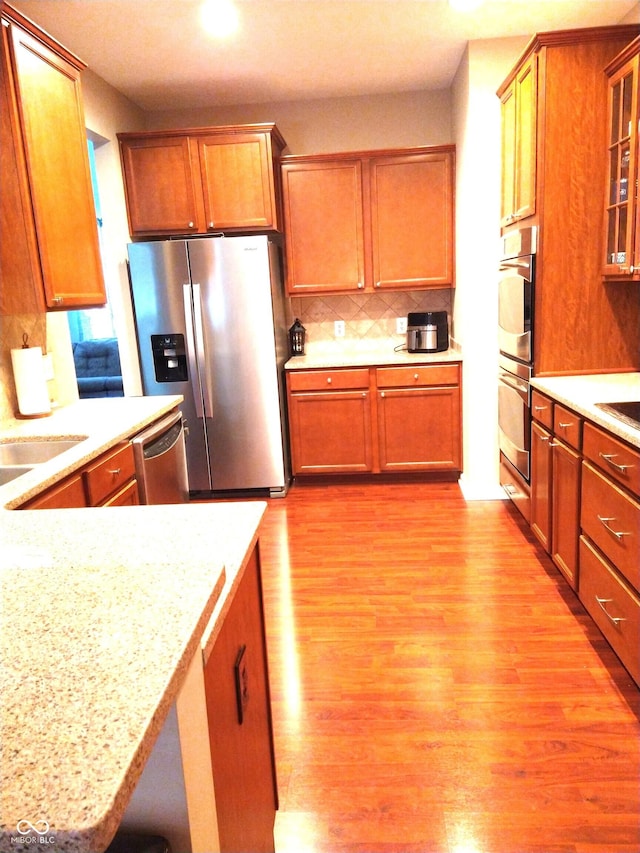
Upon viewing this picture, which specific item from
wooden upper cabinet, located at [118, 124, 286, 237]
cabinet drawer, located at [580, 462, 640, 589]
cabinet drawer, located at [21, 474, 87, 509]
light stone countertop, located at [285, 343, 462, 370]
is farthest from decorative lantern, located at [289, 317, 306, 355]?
cabinet drawer, located at [21, 474, 87, 509]

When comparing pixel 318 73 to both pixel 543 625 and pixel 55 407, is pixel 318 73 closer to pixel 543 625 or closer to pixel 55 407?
pixel 55 407

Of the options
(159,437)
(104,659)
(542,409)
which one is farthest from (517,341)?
(104,659)

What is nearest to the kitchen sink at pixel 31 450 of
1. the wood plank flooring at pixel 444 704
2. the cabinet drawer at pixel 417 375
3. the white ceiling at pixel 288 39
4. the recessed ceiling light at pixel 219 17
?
the wood plank flooring at pixel 444 704

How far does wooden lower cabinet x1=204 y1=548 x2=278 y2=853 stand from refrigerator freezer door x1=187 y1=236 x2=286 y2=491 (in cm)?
264

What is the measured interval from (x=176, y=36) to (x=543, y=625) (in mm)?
3311

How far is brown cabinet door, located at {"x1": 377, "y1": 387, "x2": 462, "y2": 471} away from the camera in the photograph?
407 centimetres

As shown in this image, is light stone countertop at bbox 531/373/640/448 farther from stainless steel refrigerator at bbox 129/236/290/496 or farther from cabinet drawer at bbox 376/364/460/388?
stainless steel refrigerator at bbox 129/236/290/496

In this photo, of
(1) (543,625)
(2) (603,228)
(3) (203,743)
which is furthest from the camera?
(2) (603,228)

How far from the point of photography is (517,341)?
3.11 m

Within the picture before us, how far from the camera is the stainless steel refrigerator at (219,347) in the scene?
380 centimetres

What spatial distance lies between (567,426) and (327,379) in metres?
1.93

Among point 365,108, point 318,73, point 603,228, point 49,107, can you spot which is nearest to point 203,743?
point 49,107

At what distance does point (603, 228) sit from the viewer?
2.79 meters

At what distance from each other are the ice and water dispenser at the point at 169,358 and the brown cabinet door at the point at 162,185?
711 millimetres
